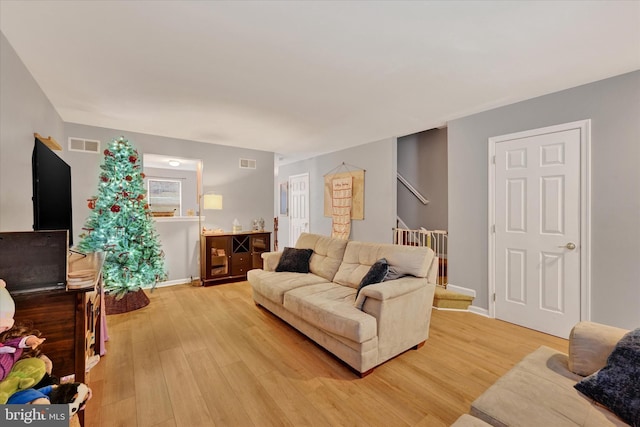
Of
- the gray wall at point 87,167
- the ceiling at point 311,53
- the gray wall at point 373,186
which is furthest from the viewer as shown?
the gray wall at point 373,186

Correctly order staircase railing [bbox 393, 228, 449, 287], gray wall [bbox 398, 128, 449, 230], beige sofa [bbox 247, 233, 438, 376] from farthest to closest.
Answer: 1. gray wall [bbox 398, 128, 449, 230]
2. staircase railing [bbox 393, 228, 449, 287]
3. beige sofa [bbox 247, 233, 438, 376]

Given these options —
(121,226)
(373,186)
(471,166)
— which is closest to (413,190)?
(373,186)

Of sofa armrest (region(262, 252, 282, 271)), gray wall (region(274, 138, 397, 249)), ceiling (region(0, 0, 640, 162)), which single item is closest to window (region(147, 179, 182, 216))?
ceiling (region(0, 0, 640, 162))

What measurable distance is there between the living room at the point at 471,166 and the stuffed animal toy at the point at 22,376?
4.45 feet

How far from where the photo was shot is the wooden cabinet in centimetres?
452

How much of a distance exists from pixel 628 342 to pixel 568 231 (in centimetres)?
189

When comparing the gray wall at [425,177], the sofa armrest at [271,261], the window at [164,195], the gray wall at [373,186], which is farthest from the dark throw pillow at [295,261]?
the window at [164,195]

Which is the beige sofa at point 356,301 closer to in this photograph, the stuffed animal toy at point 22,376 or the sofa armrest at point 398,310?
the sofa armrest at point 398,310

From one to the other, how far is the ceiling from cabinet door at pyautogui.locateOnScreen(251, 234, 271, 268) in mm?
2347

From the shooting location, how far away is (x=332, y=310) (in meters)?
2.23

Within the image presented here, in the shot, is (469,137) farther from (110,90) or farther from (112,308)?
(112,308)

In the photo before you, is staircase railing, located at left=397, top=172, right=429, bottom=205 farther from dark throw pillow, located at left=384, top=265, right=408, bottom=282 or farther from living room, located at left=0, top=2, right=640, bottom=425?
dark throw pillow, located at left=384, top=265, right=408, bottom=282

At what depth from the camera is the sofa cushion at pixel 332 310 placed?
2.02 meters

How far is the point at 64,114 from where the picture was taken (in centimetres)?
347
